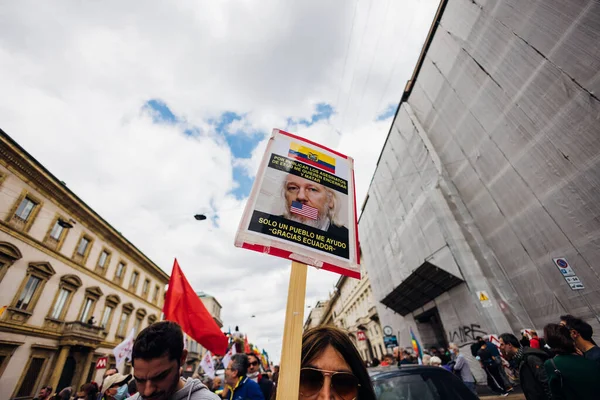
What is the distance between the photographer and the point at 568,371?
239 cm

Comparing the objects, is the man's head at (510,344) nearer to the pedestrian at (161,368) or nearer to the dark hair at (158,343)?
the pedestrian at (161,368)

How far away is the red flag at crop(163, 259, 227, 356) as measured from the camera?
508 cm

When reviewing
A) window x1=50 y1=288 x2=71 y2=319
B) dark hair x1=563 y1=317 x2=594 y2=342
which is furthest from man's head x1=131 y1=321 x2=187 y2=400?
window x1=50 y1=288 x2=71 y2=319

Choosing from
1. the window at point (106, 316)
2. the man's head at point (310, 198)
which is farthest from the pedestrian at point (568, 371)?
the window at point (106, 316)

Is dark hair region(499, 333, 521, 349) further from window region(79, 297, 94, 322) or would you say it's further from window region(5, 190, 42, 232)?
window region(79, 297, 94, 322)

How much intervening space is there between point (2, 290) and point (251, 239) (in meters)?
18.5

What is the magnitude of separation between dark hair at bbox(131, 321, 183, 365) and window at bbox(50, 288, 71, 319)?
65.6 ft

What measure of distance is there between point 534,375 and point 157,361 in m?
4.04

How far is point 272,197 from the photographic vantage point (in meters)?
2.04

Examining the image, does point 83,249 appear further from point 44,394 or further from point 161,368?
point 161,368

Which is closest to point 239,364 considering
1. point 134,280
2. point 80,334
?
point 80,334

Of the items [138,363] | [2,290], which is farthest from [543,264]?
[2,290]

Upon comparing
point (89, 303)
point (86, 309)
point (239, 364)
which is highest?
point (89, 303)

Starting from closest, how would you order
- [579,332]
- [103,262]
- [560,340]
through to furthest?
[560,340], [579,332], [103,262]
